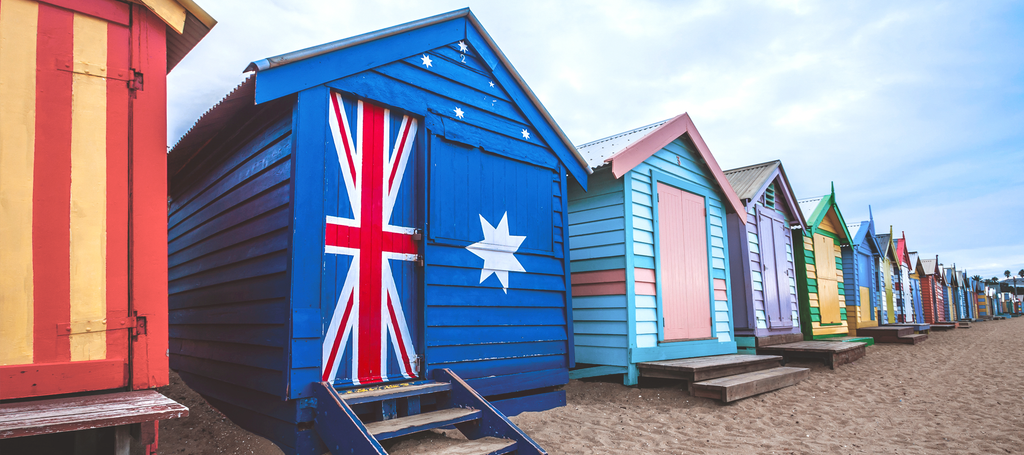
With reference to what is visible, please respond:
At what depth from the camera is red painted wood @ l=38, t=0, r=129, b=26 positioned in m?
3.15

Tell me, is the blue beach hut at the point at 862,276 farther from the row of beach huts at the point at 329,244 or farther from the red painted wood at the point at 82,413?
the red painted wood at the point at 82,413

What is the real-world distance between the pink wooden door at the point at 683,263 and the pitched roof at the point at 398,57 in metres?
2.05

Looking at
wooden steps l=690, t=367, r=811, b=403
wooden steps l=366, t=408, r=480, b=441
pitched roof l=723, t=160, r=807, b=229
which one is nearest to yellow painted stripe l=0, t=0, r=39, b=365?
wooden steps l=366, t=408, r=480, b=441

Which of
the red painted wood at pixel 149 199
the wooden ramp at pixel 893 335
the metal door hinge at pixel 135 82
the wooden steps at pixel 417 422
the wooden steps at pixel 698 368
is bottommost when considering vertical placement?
the wooden ramp at pixel 893 335

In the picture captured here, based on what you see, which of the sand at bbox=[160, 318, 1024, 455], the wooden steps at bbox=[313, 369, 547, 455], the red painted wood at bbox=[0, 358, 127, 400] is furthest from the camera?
the sand at bbox=[160, 318, 1024, 455]

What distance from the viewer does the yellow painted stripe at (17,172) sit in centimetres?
284

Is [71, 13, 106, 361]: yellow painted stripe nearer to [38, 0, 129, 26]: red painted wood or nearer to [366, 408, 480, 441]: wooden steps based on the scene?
[38, 0, 129, 26]: red painted wood

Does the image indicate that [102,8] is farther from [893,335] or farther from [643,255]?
[893,335]

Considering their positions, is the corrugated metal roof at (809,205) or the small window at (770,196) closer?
the small window at (770,196)

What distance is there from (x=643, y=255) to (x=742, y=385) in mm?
2102

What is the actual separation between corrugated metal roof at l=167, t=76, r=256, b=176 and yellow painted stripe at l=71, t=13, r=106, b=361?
0.98m

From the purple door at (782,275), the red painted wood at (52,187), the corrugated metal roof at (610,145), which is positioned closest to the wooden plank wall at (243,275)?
the red painted wood at (52,187)

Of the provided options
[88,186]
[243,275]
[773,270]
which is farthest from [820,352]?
[88,186]

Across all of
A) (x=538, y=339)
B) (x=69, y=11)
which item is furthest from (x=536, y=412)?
(x=69, y=11)
